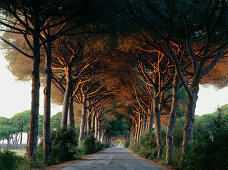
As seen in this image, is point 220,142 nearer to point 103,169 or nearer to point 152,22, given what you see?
point 103,169

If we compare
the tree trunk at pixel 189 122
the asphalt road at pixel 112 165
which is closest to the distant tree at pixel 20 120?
the asphalt road at pixel 112 165

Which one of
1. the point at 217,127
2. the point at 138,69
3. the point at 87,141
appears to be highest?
the point at 138,69

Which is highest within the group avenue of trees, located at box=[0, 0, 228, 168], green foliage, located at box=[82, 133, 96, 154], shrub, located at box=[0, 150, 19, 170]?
avenue of trees, located at box=[0, 0, 228, 168]

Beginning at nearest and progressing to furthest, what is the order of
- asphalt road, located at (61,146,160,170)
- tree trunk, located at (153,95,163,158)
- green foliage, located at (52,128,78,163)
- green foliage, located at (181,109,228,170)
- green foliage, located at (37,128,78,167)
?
green foliage, located at (181,109,228,170) < asphalt road, located at (61,146,160,170) < green foliage, located at (37,128,78,167) < green foliage, located at (52,128,78,163) < tree trunk, located at (153,95,163,158)

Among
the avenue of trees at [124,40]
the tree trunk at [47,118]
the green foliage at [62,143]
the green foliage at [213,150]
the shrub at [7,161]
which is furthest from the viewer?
the green foliage at [62,143]

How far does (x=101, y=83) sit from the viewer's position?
28.2 metres

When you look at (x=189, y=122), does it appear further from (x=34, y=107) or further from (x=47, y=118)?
(x=47, y=118)

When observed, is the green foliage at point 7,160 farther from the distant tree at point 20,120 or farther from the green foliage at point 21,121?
the distant tree at point 20,120

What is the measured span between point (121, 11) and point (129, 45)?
179 inches

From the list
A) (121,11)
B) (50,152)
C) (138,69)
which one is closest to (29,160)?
(50,152)

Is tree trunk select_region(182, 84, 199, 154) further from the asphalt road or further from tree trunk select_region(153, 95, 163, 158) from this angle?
tree trunk select_region(153, 95, 163, 158)

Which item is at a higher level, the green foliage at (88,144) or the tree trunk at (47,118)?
the tree trunk at (47,118)

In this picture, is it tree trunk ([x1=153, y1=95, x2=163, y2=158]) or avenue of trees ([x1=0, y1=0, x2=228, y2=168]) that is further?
tree trunk ([x1=153, y1=95, x2=163, y2=158])

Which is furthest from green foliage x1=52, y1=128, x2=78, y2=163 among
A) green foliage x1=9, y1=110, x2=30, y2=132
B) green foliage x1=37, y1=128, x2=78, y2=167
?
green foliage x1=9, y1=110, x2=30, y2=132
